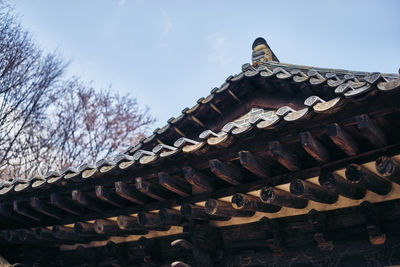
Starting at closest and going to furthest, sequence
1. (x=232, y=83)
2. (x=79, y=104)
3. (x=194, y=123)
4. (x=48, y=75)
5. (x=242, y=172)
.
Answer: (x=242, y=172) → (x=232, y=83) → (x=194, y=123) → (x=48, y=75) → (x=79, y=104)

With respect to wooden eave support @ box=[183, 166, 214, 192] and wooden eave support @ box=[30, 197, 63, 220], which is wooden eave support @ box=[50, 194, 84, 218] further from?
wooden eave support @ box=[183, 166, 214, 192]

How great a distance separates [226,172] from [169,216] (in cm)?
118

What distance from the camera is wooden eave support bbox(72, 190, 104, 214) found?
183 inches

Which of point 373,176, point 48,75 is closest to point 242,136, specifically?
point 373,176

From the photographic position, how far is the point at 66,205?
5004 mm

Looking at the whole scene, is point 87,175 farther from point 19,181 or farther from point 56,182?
point 19,181

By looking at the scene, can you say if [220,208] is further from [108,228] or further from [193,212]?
[108,228]

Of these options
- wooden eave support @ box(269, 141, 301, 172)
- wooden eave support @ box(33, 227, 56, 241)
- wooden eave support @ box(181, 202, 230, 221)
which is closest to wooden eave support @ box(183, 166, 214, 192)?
wooden eave support @ box(181, 202, 230, 221)

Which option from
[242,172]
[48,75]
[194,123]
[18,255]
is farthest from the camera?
[48,75]

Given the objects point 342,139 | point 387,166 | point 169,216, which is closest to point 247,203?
point 169,216

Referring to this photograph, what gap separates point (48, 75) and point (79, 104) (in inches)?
145

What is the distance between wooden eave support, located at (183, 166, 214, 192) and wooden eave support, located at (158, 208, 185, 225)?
44cm

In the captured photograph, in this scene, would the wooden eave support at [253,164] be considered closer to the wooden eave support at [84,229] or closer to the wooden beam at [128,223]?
the wooden beam at [128,223]

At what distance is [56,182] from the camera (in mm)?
4598
